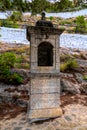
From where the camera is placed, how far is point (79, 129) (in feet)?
29.5

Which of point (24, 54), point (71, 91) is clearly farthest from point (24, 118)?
point (24, 54)

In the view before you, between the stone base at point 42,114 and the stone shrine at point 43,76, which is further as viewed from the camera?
the stone shrine at point 43,76

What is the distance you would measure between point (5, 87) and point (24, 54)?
5.05 m

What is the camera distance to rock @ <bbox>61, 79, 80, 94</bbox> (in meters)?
12.3

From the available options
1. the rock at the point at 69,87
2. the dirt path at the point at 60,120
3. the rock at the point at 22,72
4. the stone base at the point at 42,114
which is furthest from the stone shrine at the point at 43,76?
the rock at the point at 22,72

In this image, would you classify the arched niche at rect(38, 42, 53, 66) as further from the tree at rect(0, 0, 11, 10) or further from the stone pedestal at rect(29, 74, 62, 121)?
the tree at rect(0, 0, 11, 10)

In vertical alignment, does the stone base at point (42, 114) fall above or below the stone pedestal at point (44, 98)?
below

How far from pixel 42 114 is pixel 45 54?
2.17m

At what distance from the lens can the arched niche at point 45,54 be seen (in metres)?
10.2

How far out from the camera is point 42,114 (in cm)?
979

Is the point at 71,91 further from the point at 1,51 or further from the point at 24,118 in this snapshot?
the point at 1,51

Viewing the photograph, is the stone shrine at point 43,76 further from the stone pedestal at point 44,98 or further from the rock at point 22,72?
the rock at point 22,72

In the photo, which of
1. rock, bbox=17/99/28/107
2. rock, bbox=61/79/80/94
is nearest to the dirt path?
rock, bbox=17/99/28/107

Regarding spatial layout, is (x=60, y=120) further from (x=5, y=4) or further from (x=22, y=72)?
(x=22, y=72)
